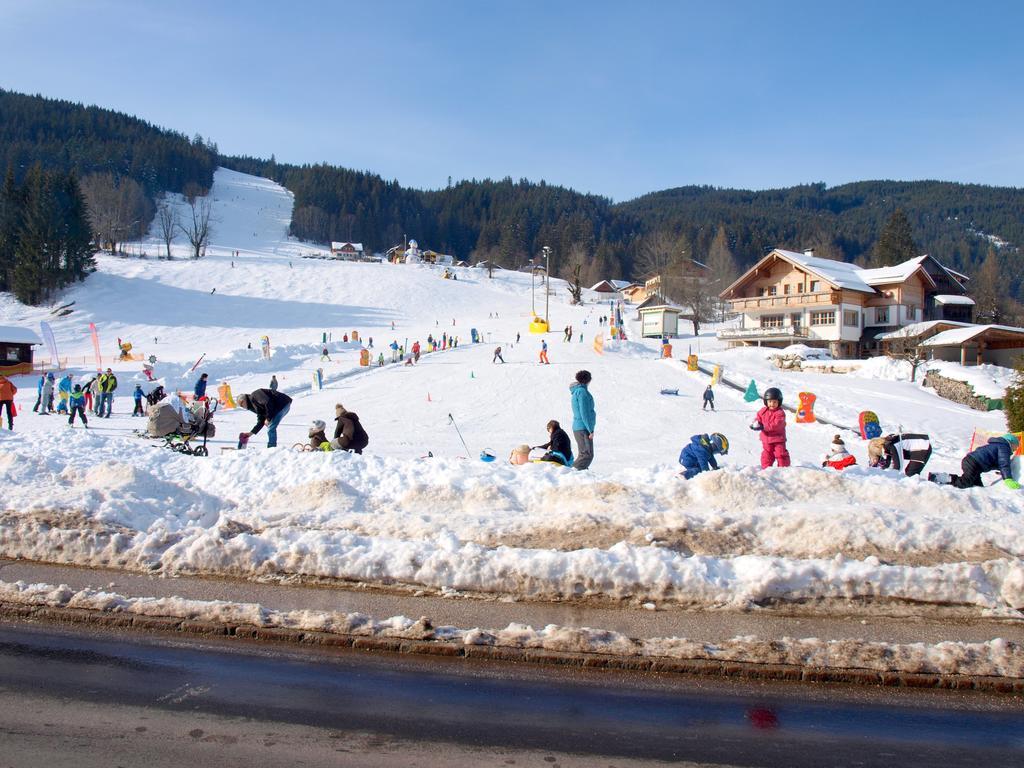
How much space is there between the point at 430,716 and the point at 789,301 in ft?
191

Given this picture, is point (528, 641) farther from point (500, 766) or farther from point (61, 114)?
point (61, 114)

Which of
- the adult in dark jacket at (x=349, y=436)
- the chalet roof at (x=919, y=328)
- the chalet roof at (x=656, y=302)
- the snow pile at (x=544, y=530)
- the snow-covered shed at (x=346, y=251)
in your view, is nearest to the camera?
the snow pile at (x=544, y=530)

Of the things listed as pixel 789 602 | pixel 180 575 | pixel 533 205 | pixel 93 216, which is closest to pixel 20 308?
pixel 93 216

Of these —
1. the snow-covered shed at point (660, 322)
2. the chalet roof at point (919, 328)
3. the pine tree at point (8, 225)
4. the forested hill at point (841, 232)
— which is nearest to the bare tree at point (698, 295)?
the snow-covered shed at point (660, 322)

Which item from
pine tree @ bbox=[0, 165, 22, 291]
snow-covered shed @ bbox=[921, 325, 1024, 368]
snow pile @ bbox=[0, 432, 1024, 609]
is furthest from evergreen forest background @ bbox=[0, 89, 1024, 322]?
snow pile @ bbox=[0, 432, 1024, 609]

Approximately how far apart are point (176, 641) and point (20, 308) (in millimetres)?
77671

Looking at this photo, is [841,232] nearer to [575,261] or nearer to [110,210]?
[575,261]

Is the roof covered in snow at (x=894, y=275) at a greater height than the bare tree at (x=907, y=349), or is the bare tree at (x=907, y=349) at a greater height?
the roof covered in snow at (x=894, y=275)

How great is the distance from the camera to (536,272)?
397 ft

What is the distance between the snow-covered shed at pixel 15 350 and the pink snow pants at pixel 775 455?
4319 cm

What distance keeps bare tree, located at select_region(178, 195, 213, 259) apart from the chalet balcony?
8237 centimetres

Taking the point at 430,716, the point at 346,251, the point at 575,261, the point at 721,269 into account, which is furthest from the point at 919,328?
the point at 346,251

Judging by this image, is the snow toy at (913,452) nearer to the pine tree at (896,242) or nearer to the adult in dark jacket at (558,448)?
the adult in dark jacket at (558,448)

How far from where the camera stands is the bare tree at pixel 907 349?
1527 inches
